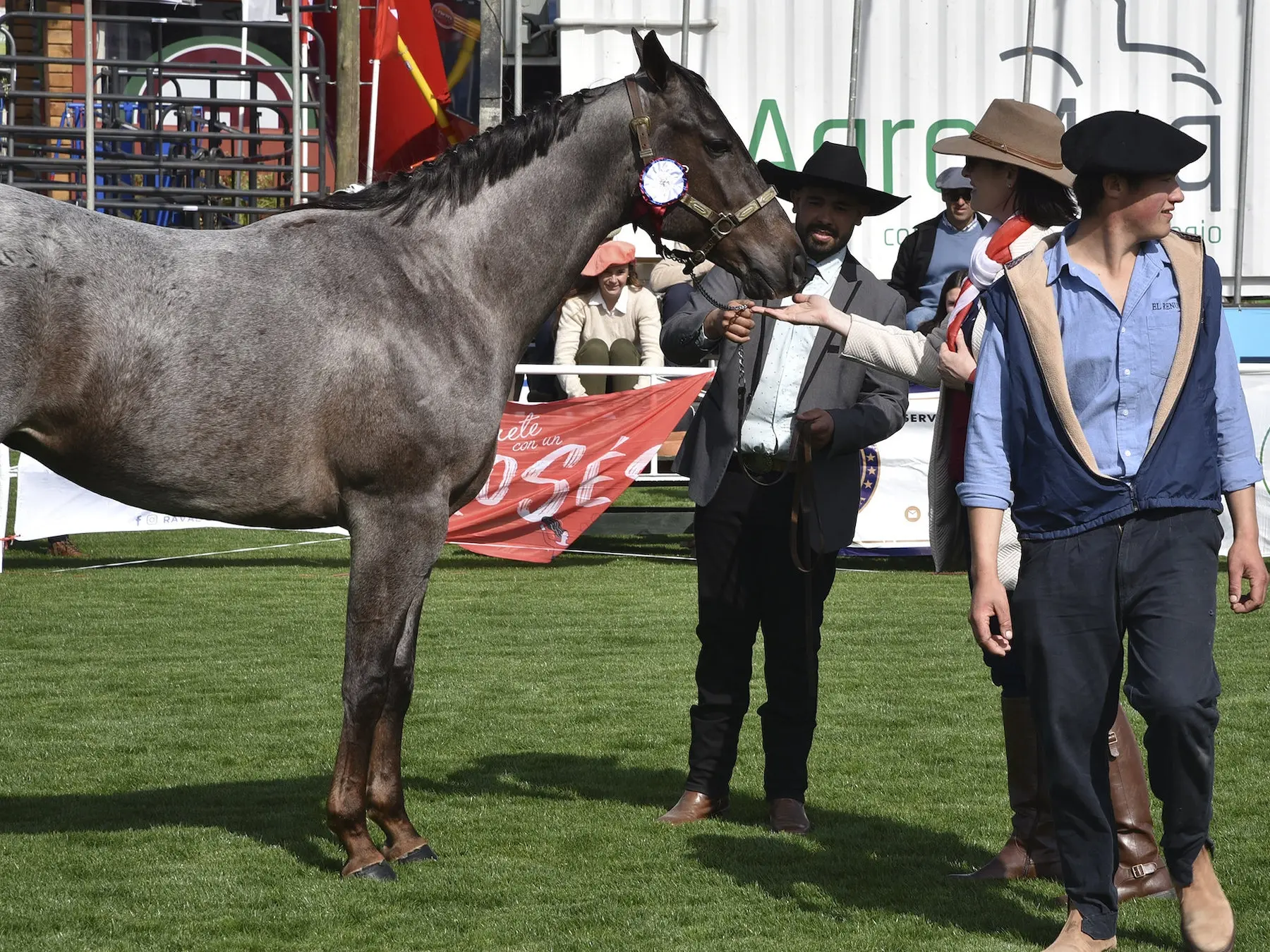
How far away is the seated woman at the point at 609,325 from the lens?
1178 cm

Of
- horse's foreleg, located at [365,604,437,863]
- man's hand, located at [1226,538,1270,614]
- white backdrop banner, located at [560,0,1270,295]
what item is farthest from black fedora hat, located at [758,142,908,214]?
white backdrop banner, located at [560,0,1270,295]

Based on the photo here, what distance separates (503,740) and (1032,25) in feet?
35.2

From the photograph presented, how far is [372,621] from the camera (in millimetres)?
4672

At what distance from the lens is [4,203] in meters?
4.14

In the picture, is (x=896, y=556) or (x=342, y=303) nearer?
(x=342, y=303)

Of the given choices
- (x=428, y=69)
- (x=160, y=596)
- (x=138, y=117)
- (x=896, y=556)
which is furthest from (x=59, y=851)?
(x=138, y=117)

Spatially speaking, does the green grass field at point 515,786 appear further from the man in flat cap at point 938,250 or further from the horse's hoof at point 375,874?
the man in flat cap at point 938,250

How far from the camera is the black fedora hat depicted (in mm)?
5219

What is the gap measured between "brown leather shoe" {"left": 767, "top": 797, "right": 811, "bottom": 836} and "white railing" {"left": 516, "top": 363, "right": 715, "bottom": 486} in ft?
18.4

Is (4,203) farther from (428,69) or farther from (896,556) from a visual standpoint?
(428,69)

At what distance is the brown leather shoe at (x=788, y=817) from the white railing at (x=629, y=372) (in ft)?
18.4

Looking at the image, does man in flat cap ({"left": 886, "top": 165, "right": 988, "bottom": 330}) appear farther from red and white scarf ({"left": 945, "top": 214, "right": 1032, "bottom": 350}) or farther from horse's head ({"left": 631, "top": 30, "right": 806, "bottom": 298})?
red and white scarf ({"left": 945, "top": 214, "right": 1032, "bottom": 350})

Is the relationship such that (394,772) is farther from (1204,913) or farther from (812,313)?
(1204,913)

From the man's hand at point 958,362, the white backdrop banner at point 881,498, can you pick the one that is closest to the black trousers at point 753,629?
the man's hand at point 958,362
